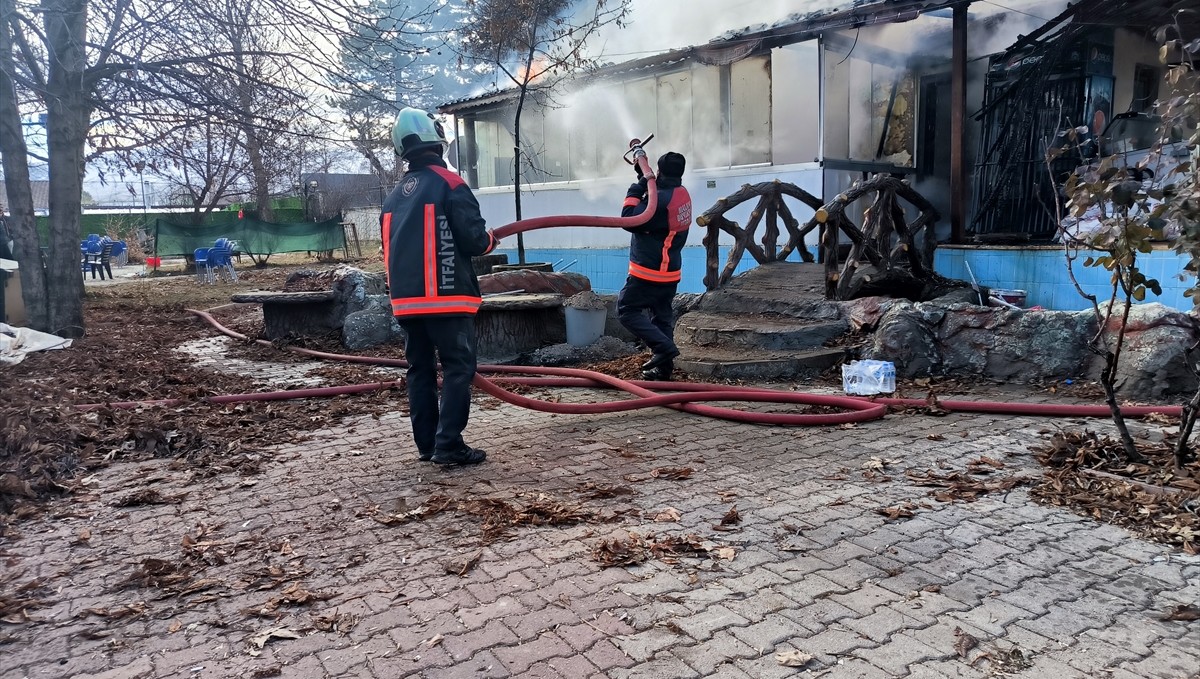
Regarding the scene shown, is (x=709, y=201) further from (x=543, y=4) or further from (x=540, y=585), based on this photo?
(x=540, y=585)

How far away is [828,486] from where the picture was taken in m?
4.12

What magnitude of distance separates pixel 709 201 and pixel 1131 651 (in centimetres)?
1055

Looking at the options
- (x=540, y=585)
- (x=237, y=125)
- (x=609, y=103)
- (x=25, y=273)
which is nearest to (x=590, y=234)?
(x=609, y=103)

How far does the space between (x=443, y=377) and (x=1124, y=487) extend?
11.6ft

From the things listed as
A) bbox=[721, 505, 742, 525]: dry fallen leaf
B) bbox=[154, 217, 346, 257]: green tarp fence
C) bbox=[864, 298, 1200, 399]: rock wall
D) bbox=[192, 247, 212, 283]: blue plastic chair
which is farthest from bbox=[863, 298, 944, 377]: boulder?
bbox=[154, 217, 346, 257]: green tarp fence

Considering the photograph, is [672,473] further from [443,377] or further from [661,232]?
[661,232]

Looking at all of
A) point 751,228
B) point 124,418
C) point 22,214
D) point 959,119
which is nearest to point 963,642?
point 124,418

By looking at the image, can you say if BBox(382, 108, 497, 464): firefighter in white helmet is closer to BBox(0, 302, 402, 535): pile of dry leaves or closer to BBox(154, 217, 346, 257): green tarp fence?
BBox(0, 302, 402, 535): pile of dry leaves

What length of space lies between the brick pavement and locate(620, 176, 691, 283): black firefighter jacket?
252cm

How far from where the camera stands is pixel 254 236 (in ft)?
85.1

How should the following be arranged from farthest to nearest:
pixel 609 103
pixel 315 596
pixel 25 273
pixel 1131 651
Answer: pixel 609 103 → pixel 25 273 → pixel 315 596 → pixel 1131 651

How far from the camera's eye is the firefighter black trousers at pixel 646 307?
682 centimetres

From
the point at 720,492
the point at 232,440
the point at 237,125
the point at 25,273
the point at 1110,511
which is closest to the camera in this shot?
the point at 1110,511

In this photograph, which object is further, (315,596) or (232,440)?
(232,440)
